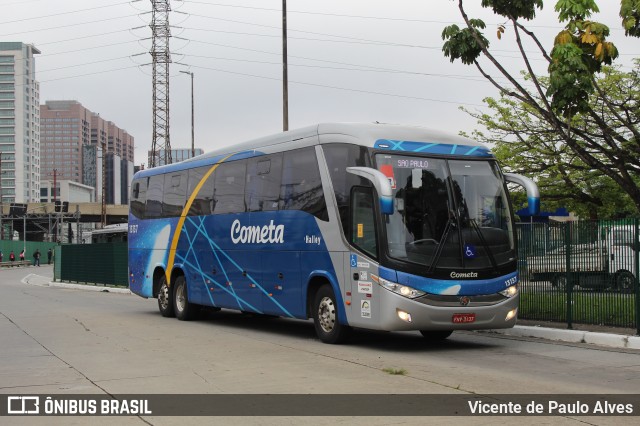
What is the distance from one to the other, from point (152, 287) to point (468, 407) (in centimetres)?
1412

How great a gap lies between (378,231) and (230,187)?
5.35 meters

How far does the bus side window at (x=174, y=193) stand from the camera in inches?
749

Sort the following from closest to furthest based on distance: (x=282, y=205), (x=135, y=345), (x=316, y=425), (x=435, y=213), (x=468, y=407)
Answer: (x=316, y=425) → (x=468, y=407) → (x=435, y=213) → (x=135, y=345) → (x=282, y=205)

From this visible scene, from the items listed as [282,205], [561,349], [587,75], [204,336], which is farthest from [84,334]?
[587,75]

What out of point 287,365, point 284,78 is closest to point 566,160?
point 284,78

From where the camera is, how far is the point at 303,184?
14188 mm

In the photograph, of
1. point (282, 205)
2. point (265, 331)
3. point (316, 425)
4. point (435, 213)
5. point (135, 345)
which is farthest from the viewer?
point (265, 331)

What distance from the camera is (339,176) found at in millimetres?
13258

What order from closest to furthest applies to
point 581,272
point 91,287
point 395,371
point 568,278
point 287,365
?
point 395,371 → point 287,365 → point 581,272 → point 568,278 → point 91,287

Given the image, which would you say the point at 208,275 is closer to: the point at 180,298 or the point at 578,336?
the point at 180,298

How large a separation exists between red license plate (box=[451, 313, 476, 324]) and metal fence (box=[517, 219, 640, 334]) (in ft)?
10.5

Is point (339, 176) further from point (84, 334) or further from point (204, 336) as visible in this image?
point (84, 334)

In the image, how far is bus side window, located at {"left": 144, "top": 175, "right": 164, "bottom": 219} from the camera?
20250 millimetres

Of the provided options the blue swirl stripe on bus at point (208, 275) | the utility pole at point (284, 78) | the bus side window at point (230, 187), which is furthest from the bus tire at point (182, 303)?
the utility pole at point (284, 78)
